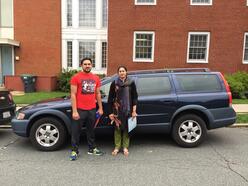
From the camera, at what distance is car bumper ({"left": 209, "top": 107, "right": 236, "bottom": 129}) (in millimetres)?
5250

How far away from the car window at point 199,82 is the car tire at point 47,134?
9.02 feet

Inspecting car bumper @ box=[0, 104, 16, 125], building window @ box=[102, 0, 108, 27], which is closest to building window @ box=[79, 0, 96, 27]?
building window @ box=[102, 0, 108, 27]

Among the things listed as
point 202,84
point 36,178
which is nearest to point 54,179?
point 36,178

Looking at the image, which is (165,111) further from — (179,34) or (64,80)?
(64,80)

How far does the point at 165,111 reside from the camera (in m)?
5.19

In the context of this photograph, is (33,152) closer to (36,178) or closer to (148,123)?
(36,178)

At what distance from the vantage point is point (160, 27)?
1407cm

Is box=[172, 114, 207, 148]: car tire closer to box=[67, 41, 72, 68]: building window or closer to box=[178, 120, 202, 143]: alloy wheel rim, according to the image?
box=[178, 120, 202, 143]: alloy wheel rim

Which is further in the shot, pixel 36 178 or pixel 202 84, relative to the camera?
pixel 202 84

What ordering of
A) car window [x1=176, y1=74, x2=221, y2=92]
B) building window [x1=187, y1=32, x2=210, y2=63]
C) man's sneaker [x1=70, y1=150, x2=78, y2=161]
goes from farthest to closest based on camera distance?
1. building window [x1=187, y1=32, x2=210, y2=63]
2. car window [x1=176, y1=74, x2=221, y2=92]
3. man's sneaker [x1=70, y1=150, x2=78, y2=161]

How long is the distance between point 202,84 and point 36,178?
150 inches

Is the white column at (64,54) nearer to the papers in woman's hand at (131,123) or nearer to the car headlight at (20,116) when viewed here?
the car headlight at (20,116)

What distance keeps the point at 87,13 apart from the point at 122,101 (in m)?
12.5

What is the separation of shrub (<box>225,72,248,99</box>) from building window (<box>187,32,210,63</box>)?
239cm
